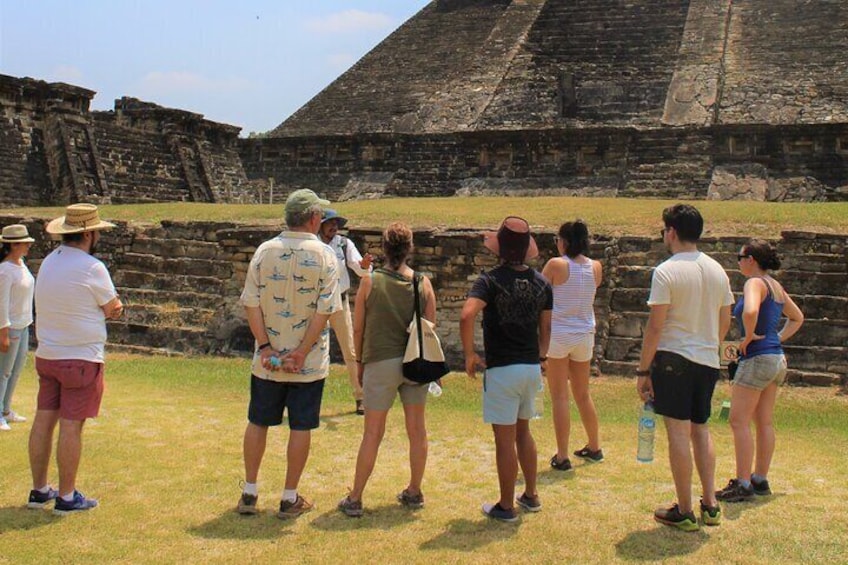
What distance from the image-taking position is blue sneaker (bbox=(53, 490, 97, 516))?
4797mm

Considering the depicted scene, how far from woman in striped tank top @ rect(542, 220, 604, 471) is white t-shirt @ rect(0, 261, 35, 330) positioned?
169 inches

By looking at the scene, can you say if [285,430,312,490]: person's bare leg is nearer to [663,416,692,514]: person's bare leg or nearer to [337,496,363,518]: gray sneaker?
[337,496,363,518]: gray sneaker

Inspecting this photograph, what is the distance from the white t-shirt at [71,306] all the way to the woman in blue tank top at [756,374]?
3.89m

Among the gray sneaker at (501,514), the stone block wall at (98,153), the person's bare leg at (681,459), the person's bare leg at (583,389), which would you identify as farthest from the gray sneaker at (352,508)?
the stone block wall at (98,153)

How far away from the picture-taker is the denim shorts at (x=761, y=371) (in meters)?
5.31

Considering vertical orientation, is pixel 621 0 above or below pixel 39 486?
above

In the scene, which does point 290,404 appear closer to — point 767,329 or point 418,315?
point 418,315

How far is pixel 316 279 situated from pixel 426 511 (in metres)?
1.52

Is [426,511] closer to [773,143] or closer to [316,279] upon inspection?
[316,279]

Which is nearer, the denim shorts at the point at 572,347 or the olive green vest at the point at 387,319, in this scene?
the olive green vest at the point at 387,319

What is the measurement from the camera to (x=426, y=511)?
4992 mm

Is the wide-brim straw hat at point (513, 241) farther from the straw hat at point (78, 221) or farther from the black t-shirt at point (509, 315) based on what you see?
the straw hat at point (78, 221)

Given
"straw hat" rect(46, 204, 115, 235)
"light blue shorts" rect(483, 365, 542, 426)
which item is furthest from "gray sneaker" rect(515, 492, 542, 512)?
"straw hat" rect(46, 204, 115, 235)

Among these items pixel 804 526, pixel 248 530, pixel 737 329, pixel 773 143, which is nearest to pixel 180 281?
pixel 737 329
